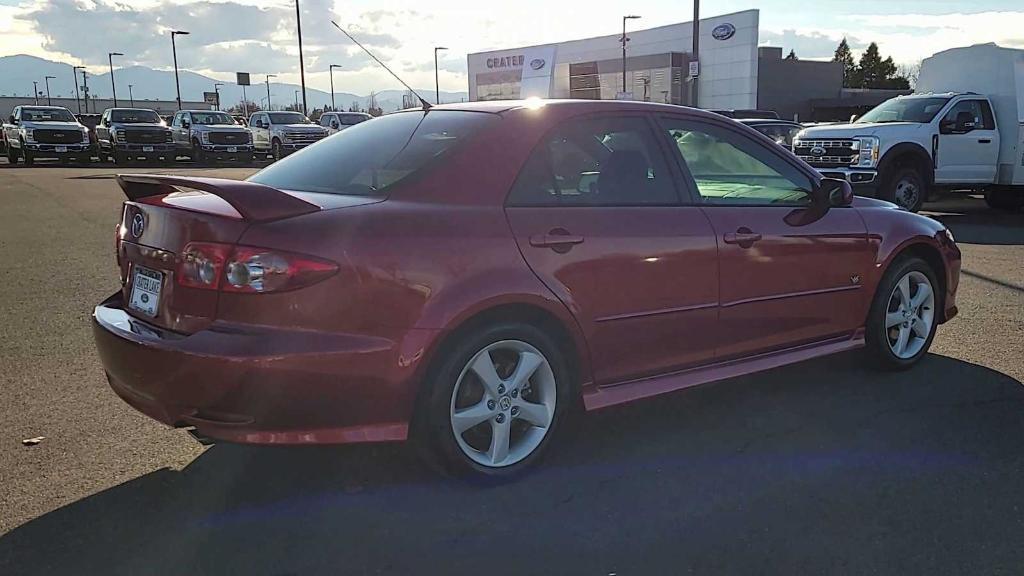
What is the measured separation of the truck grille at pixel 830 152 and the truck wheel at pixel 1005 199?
3.68 meters

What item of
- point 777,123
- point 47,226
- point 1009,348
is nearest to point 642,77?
point 777,123

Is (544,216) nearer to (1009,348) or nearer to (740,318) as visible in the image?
(740,318)

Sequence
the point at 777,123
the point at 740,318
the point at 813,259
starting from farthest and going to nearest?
the point at 777,123, the point at 813,259, the point at 740,318

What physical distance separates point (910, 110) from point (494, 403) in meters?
13.0

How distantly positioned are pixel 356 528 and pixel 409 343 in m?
0.75

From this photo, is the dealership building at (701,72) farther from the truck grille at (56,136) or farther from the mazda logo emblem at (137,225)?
the mazda logo emblem at (137,225)

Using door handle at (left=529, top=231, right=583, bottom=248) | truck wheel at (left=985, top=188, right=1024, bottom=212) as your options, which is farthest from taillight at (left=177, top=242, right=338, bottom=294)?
truck wheel at (left=985, top=188, right=1024, bottom=212)

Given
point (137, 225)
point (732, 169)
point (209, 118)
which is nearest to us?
point (137, 225)

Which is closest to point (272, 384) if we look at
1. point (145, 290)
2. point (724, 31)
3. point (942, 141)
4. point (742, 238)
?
point (145, 290)

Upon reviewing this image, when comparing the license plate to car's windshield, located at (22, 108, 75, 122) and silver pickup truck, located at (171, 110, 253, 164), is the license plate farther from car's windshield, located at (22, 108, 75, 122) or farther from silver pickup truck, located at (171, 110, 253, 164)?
car's windshield, located at (22, 108, 75, 122)

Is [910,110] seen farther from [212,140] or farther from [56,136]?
[56,136]

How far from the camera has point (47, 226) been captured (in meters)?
11.7

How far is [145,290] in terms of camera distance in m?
3.27

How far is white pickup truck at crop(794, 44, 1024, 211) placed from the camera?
12.8 metres
